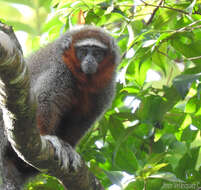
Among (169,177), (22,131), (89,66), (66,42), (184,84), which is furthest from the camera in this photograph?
(66,42)

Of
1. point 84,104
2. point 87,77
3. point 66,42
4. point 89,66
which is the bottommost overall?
point 84,104

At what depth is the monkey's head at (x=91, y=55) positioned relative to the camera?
4.27m

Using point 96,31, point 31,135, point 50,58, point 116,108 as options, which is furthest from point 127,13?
point 31,135

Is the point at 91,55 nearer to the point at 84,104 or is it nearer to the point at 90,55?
the point at 90,55

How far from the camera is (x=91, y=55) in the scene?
4477mm

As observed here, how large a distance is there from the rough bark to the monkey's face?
3.57 feet

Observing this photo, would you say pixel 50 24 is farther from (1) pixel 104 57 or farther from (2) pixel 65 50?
(1) pixel 104 57

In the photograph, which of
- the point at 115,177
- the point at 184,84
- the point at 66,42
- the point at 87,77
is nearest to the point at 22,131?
the point at 115,177

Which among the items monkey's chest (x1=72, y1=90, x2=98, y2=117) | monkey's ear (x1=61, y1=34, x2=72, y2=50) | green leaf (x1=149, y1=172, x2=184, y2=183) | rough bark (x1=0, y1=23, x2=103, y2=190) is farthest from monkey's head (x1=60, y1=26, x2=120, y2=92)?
green leaf (x1=149, y1=172, x2=184, y2=183)

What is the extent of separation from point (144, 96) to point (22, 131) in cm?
145

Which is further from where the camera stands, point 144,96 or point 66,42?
point 66,42

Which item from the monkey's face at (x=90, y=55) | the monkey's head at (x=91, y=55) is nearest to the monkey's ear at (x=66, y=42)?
the monkey's head at (x=91, y=55)

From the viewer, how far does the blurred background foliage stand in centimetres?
323

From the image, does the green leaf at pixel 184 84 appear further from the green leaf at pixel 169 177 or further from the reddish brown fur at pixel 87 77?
the reddish brown fur at pixel 87 77
